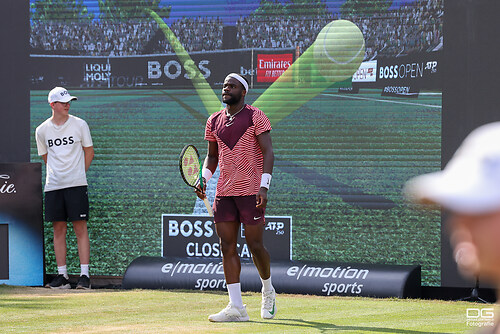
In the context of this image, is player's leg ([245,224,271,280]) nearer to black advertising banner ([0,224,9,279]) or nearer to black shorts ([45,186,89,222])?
black shorts ([45,186,89,222])

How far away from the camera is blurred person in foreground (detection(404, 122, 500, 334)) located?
1025mm

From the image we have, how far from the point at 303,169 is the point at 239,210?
9.99 ft

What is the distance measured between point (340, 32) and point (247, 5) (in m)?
1.12

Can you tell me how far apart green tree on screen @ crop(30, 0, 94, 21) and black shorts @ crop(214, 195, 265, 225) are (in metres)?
4.44

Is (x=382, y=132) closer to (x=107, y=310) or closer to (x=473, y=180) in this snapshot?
(x=107, y=310)

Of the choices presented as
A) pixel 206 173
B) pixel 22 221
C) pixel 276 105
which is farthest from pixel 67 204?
pixel 206 173

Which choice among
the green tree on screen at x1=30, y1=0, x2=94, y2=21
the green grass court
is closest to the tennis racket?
the green grass court

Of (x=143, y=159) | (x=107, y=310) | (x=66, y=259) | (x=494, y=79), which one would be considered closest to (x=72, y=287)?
(x=66, y=259)

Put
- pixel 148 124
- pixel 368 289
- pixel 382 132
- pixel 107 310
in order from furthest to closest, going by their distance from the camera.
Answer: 1. pixel 148 124
2. pixel 382 132
3. pixel 368 289
4. pixel 107 310

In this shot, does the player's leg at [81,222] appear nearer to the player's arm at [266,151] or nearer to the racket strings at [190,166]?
the racket strings at [190,166]

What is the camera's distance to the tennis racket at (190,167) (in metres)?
6.79

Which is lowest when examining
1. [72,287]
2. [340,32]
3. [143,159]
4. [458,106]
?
[72,287]

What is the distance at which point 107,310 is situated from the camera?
24.3 feet

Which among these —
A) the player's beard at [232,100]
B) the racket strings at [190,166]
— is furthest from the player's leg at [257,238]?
the player's beard at [232,100]
